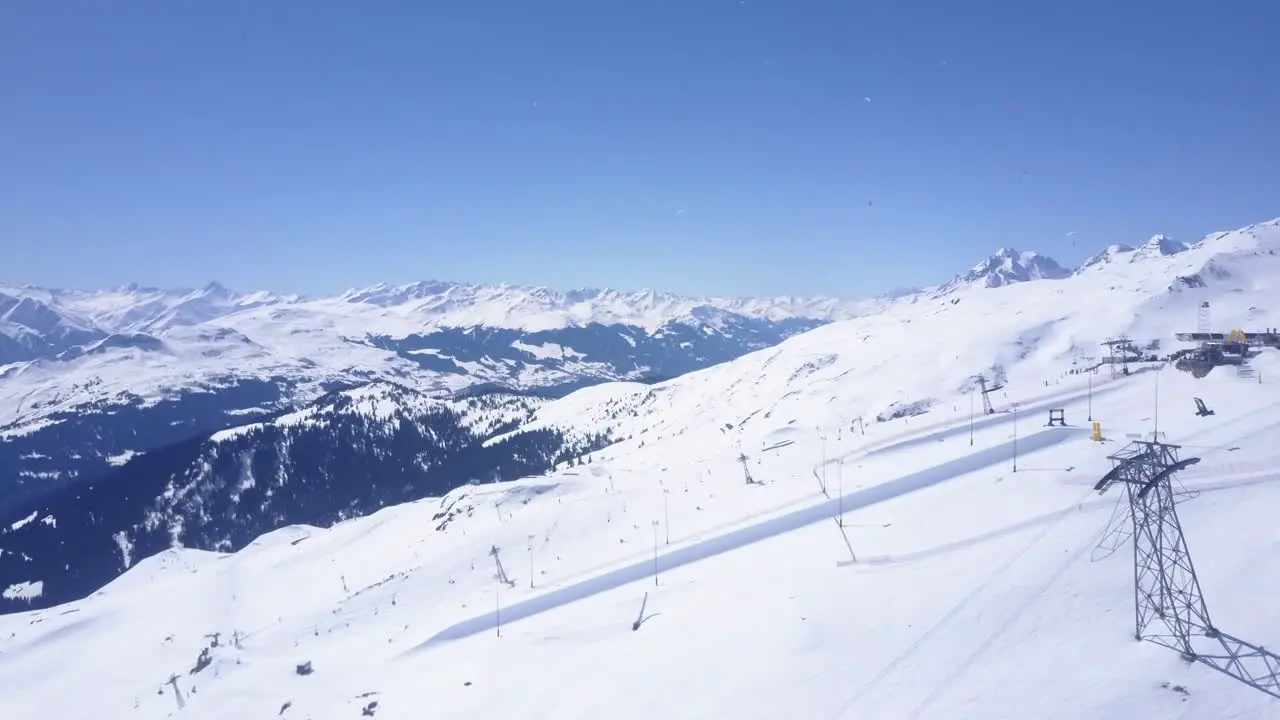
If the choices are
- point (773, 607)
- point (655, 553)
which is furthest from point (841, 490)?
point (773, 607)

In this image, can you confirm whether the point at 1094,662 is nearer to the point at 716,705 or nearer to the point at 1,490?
the point at 716,705

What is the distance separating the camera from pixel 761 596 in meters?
30.6

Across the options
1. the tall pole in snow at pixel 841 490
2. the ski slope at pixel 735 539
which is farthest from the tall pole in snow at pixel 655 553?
the tall pole in snow at pixel 841 490

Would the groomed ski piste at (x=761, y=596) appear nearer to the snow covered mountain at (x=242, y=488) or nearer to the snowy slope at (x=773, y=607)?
the snowy slope at (x=773, y=607)

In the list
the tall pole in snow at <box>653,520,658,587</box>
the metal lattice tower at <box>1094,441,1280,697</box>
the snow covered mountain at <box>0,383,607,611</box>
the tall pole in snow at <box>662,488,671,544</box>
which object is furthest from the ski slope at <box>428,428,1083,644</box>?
the snow covered mountain at <box>0,383,607,611</box>

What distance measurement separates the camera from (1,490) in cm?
19450

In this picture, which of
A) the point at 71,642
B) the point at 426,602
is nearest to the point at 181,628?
the point at 71,642

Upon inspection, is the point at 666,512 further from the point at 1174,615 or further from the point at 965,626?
the point at 1174,615

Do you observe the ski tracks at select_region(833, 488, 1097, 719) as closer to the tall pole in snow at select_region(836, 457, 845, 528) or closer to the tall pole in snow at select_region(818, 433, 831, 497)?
the tall pole in snow at select_region(836, 457, 845, 528)

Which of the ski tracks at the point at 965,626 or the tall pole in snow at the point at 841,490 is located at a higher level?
the tall pole in snow at the point at 841,490

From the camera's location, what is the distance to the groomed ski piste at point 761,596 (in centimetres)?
2198

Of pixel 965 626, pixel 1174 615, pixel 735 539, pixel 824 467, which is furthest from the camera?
pixel 824 467

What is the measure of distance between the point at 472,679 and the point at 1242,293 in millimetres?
128124

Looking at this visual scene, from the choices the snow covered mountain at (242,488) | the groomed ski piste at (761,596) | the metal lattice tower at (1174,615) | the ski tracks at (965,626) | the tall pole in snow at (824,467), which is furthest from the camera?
the snow covered mountain at (242,488)
